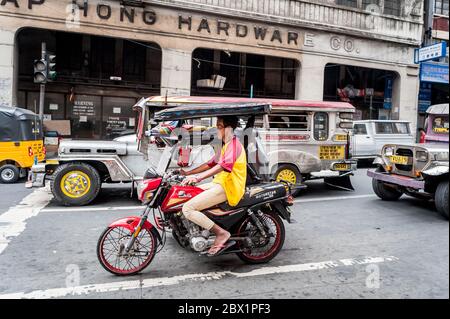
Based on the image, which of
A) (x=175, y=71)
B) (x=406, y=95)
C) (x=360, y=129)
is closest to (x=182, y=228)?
(x=360, y=129)

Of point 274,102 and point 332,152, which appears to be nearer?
point 274,102

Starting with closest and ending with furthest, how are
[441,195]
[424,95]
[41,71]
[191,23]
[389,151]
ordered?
[441,195], [389,151], [41,71], [191,23], [424,95]

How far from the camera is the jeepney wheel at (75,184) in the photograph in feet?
26.7

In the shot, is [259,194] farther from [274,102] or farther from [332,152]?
[332,152]

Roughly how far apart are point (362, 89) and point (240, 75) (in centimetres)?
751

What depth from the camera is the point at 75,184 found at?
8227mm

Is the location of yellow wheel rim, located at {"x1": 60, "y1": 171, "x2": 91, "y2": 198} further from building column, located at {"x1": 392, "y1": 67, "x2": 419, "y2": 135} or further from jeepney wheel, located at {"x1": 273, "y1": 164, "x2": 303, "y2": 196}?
A: building column, located at {"x1": 392, "y1": 67, "x2": 419, "y2": 135}

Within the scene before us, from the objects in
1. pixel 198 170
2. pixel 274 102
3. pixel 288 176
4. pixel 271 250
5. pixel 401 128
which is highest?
pixel 274 102

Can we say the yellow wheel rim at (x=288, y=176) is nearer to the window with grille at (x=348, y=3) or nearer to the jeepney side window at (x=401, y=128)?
the jeepney side window at (x=401, y=128)

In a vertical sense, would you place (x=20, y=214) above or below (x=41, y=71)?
below

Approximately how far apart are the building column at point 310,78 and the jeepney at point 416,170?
1056 cm
